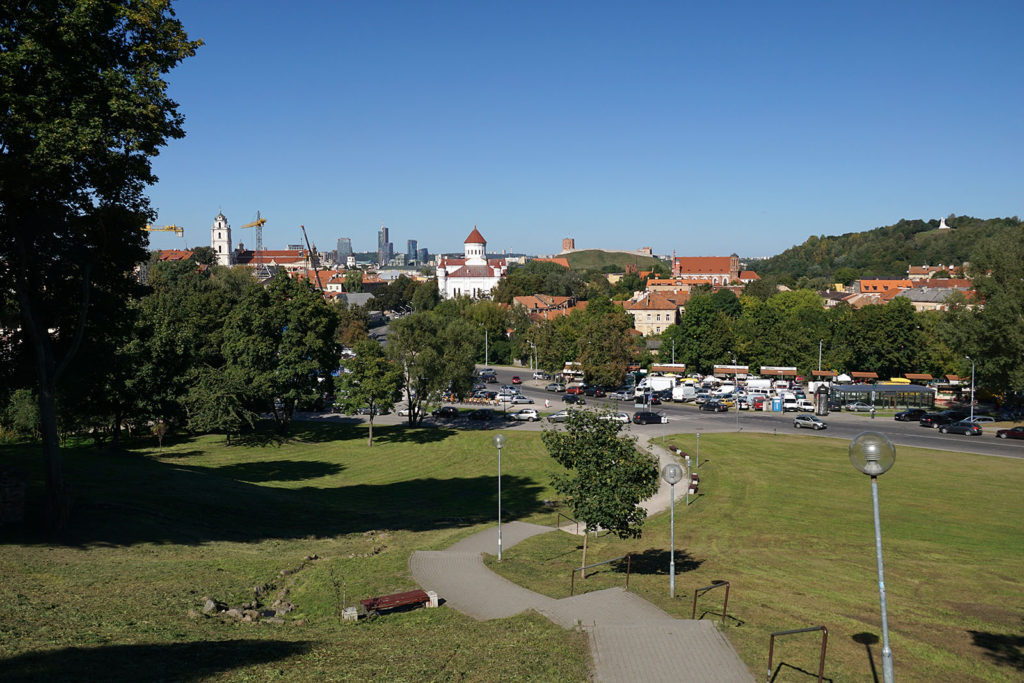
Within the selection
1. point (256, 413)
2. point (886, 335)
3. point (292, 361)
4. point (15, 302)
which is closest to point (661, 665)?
point (15, 302)

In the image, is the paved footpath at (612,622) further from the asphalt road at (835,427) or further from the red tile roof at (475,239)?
the red tile roof at (475,239)

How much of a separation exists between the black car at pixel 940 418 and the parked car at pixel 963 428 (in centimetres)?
Result: 183

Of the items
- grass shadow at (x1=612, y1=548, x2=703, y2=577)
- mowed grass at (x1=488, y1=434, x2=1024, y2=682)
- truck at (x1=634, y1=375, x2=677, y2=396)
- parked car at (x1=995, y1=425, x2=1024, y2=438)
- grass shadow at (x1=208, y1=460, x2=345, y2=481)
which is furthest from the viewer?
truck at (x1=634, y1=375, x2=677, y2=396)

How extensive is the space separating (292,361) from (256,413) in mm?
5687

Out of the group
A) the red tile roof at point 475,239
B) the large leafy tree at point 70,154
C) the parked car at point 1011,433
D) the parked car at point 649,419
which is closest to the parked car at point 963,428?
the parked car at point 1011,433

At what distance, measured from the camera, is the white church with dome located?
179 meters

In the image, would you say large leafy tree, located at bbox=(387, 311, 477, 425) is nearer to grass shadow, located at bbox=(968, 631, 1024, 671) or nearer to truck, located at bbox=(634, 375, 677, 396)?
truck, located at bbox=(634, 375, 677, 396)

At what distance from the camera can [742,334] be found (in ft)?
296

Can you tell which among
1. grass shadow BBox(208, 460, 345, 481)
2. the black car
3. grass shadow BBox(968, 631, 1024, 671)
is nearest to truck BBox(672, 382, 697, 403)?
the black car

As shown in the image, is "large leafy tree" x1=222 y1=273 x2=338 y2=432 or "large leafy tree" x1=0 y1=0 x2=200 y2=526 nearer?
"large leafy tree" x1=0 y1=0 x2=200 y2=526

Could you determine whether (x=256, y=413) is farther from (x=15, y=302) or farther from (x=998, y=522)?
(x=998, y=522)

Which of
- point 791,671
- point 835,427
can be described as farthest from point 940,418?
point 791,671

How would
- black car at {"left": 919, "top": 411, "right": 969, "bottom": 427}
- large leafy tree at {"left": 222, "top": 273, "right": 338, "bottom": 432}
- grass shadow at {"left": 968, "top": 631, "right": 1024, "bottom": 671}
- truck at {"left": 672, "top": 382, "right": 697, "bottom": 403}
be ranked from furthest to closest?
truck at {"left": 672, "top": 382, "right": 697, "bottom": 403}
black car at {"left": 919, "top": 411, "right": 969, "bottom": 427}
large leafy tree at {"left": 222, "top": 273, "right": 338, "bottom": 432}
grass shadow at {"left": 968, "top": 631, "right": 1024, "bottom": 671}

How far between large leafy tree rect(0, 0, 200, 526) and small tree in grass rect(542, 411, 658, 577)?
14.3m
